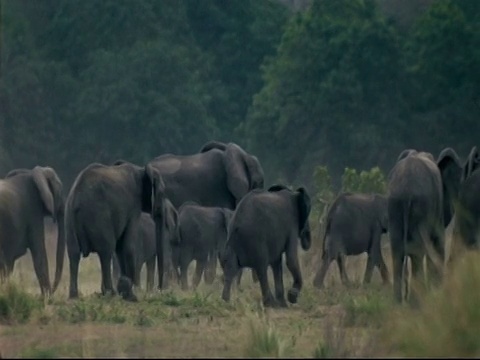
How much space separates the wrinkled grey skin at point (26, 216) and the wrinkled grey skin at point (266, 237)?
7.71ft

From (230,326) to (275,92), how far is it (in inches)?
1421

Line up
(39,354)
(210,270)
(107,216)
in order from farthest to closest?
(210,270) → (107,216) → (39,354)

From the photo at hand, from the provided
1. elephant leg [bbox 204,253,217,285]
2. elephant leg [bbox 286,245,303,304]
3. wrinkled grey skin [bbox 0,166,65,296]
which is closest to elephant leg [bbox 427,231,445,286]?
elephant leg [bbox 286,245,303,304]

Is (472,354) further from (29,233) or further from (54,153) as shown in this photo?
(54,153)

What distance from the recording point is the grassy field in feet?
45.0

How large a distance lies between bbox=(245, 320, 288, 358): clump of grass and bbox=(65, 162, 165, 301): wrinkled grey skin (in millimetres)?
6503

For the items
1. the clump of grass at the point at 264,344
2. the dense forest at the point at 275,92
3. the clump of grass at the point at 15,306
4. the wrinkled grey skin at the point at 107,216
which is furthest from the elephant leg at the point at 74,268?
the dense forest at the point at 275,92

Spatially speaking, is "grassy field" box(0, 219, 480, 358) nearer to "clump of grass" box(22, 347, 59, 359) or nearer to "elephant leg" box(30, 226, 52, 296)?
"clump of grass" box(22, 347, 59, 359)

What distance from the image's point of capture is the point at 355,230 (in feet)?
81.5

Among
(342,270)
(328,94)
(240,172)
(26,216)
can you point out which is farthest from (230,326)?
(328,94)

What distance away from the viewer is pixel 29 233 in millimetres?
21688

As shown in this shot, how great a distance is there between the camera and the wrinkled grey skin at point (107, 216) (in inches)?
820

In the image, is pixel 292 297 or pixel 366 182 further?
pixel 366 182

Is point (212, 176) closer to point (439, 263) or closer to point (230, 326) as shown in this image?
point (439, 263)
